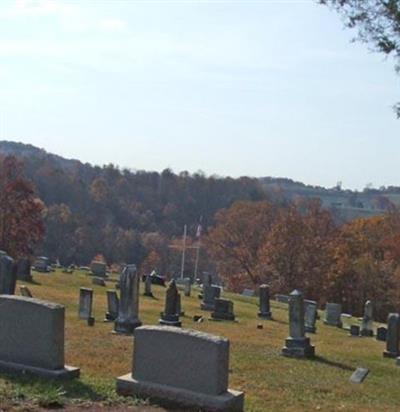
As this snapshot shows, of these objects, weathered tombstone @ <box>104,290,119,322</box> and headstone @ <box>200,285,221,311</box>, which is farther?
headstone @ <box>200,285,221,311</box>

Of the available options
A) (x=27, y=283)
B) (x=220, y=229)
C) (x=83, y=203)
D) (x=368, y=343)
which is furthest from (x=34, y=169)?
(x=368, y=343)

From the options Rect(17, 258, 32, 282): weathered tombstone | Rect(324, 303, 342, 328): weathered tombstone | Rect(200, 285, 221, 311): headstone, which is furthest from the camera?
Rect(17, 258, 32, 282): weathered tombstone

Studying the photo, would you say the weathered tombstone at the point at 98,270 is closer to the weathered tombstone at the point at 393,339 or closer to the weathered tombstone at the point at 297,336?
the weathered tombstone at the point at 393,339

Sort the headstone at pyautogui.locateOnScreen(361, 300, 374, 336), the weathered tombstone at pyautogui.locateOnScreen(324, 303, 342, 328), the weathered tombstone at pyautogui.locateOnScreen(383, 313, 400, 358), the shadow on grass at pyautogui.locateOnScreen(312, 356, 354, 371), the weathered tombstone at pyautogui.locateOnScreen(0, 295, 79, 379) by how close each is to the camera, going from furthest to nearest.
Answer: the weathered tombstone at pyautogui.locateOnScreen(324, 303, 342, 328) < the headstone at pyautogui.locateOnScreen(361, 300, 374, 336) < the weathered tombstone at pyautogui.locateOnScreen(383, 313, 400, 358) < the shadow on grass at pyautogui.locateOnScreen(312, 356, 354, 371) < the weathered tombstone at pyautogui.locateOnScreen(0, 295, 79, 379)

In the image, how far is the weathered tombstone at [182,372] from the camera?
8.55m

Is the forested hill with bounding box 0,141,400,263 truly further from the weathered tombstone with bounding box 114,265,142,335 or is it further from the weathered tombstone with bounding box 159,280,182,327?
the weathered tombstone with bounding box 114,265,142,335

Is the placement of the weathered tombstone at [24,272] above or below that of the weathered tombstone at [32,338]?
below

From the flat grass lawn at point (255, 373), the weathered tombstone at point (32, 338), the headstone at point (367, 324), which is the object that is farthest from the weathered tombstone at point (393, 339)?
the weathered tombstone at point (32, 338)

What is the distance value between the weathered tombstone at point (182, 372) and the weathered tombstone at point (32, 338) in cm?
103

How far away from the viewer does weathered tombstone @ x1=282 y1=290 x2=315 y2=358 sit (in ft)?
54.7

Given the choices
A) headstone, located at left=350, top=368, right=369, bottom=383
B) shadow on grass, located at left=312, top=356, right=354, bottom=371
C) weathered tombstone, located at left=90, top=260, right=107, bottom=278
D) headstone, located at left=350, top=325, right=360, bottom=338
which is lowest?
headstone, located at left=350, top=325, right=360, bottom=338

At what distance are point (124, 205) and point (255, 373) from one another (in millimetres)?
125196

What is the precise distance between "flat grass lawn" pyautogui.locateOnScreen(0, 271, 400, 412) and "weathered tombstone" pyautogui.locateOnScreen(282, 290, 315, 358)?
0.31m

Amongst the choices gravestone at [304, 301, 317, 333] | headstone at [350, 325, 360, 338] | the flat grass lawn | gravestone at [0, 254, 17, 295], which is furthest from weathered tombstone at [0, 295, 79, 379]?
headstone at [350, 325, 360, 338]
